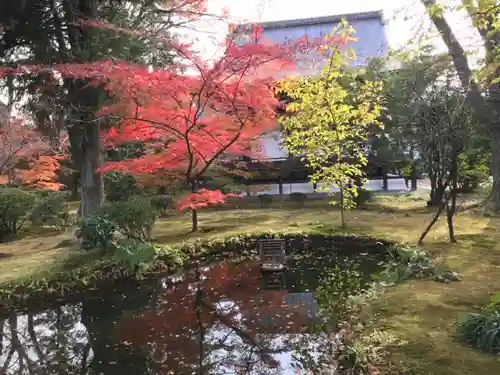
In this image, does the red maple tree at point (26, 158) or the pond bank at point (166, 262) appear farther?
the red maple tree at point (26, 158)

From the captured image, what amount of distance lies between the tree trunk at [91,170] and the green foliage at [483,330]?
739 cm

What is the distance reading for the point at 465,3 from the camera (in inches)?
129

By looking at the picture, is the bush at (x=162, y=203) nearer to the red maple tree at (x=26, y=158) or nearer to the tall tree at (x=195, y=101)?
the tall tree at (x=195, y=101)

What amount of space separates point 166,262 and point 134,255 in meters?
0.85

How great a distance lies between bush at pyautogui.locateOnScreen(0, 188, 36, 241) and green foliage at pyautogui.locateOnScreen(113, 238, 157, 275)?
4362 mm

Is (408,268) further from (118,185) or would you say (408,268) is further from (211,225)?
(118,185)

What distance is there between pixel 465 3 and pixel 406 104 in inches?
403

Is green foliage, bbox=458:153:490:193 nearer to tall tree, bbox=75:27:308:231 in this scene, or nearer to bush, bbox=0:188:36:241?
tall tree, bbox=75:27:308:231

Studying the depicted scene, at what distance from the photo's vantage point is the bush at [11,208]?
1018 cm

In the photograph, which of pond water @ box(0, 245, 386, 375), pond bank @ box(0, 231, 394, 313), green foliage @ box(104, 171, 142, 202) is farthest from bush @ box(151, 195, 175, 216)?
pond water @ box(0, 245, 386, 375)

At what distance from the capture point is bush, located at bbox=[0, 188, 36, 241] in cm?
1018

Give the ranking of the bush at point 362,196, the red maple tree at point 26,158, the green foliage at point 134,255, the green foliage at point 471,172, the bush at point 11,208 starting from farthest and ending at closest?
the bush at point 362,196
the green foliage at point 471,172
the red maple tree at point 26,158
the bush at point 11,208
the green foliage at point 134,255

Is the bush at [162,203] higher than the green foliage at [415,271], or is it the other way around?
the bush at [162,203]

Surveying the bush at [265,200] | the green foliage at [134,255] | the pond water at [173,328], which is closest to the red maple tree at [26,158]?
the green foliage at [134,255]
